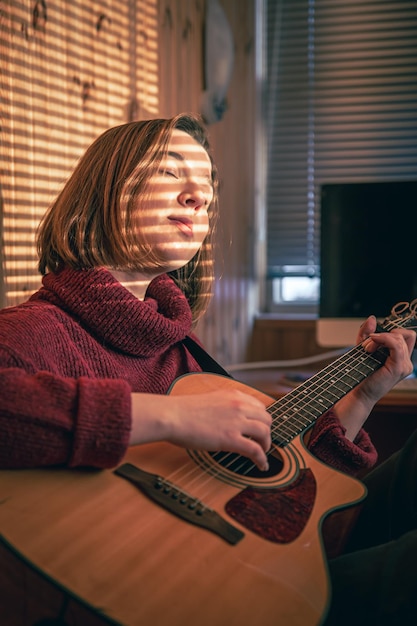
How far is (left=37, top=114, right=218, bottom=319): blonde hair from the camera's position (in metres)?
1.01

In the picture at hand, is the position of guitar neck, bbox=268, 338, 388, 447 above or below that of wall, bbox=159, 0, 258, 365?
below

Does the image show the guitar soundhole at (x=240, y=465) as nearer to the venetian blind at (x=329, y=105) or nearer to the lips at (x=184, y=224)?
the lips at (x=184, y=224)

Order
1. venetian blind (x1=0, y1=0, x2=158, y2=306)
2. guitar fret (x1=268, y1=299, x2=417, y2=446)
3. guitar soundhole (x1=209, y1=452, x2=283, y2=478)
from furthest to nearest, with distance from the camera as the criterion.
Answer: venetian blind (x1=0, y1=0, x2=158, y2=306) < guitar fret (x1=268, y1=299, x2=417, y2=446) < guitar soundhole (x1=209, y1=452, x2=283, y2=478)

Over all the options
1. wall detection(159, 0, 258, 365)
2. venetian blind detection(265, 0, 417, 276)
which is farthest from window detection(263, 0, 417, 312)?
wall detection(159, 0, 258, 365)

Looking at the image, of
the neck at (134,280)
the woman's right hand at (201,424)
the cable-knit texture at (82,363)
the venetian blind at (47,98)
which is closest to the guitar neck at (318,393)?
the woman's right hand at (201,424)

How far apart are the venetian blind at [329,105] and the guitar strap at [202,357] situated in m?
1.19

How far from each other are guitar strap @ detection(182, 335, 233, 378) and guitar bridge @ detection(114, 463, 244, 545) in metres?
0.42

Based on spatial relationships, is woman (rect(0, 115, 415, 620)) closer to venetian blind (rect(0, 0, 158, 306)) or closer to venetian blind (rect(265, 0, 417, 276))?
venetian blind (rect(0, 0, 158, 306))

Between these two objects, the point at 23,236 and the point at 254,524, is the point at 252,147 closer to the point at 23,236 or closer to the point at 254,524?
the point at 23,236

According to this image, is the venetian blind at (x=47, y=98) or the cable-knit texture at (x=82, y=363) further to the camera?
the venetian blind at (x=47, y=98)

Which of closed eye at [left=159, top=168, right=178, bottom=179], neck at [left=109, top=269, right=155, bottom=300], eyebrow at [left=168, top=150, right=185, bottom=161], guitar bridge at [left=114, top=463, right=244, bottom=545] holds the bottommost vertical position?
guitar bridge at [left=114, top=463, right=244, bottom=545]

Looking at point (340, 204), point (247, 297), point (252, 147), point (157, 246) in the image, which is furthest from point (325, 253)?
point (157, 246)

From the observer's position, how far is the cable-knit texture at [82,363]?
27.7 inches

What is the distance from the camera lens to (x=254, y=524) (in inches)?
28.1
